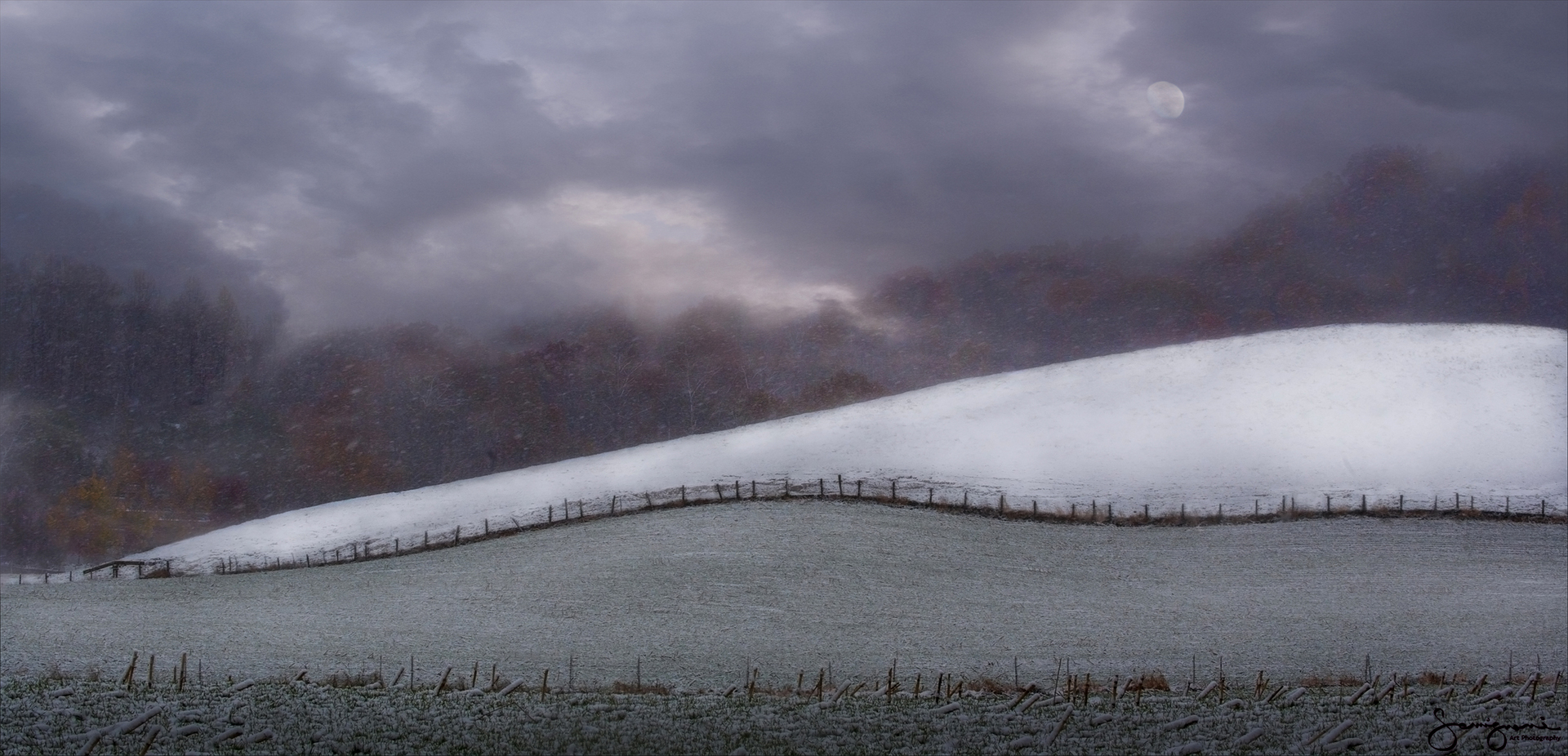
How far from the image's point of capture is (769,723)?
802 centimetres

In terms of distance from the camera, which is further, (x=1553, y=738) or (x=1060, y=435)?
(x=1060, y=435)

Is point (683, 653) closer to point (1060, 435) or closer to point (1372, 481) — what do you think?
point (1060, 435)

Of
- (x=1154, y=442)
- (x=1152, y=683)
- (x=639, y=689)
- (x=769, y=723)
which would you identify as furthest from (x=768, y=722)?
(x=1154, y=442)

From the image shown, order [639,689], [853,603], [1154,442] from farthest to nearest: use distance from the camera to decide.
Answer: [1154,442]
[853,603]
[639,689]

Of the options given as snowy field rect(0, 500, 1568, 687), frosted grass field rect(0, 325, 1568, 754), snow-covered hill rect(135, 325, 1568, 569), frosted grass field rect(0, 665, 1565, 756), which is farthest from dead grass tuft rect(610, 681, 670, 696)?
snow-covered hill rect(135, 325, 1568, 569)

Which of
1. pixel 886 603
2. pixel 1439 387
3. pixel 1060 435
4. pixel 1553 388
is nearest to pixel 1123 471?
pixel 1060 435

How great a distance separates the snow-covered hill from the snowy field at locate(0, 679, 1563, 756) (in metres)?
4.90

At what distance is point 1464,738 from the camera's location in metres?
7.49

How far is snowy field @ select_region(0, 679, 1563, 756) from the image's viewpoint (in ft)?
24.3

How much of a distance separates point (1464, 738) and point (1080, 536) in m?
8.46

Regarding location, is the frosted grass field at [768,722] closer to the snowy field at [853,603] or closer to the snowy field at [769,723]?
the snowy field at [769,723]
